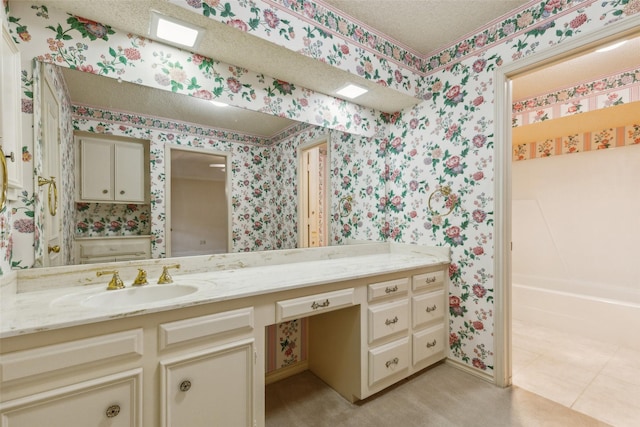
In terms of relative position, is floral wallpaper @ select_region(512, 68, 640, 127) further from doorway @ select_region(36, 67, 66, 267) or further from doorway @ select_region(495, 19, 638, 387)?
doorway @ select_region(36, 67, 66, 267)

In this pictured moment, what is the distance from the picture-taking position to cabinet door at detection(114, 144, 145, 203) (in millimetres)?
1506

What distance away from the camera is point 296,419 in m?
1.59

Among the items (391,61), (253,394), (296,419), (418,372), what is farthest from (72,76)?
(418,372)

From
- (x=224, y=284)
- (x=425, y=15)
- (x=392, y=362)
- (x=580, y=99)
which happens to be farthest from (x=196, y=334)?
(x=580, y=99)

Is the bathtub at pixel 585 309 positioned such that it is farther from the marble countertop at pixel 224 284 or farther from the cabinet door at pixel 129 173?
the cabinet door at pixel 129 173

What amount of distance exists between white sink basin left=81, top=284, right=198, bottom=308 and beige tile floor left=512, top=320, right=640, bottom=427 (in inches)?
86.4

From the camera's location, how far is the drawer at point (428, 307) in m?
1.94

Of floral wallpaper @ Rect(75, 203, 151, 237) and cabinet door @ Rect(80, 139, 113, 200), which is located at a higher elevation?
cabinet door @ Rect(80, 139, 113, 200)

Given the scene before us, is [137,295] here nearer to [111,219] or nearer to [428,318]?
[111,219]

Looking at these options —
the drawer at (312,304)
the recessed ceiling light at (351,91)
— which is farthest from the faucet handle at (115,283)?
the recessed ceiling light at (351,91)

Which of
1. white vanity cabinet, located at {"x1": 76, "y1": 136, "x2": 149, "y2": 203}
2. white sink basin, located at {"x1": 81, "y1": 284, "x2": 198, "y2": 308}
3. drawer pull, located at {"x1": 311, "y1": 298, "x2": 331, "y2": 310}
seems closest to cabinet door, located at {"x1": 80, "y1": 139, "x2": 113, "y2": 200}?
white vanity cabinet, located at {"x1": 76, "y1": 136, "x2": 149, "y2": 203}

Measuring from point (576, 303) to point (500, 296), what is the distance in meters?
1.55

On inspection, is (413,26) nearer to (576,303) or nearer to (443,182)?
(443,182)

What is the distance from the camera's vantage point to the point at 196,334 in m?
1.12
